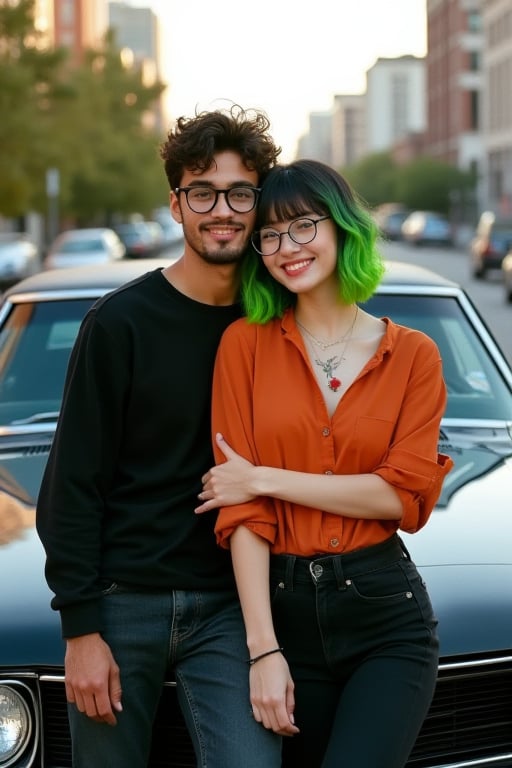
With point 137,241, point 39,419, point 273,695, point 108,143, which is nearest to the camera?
point 273,695

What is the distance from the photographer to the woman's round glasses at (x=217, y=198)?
114 inches

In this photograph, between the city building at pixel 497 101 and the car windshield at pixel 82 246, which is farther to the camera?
the city building at pixel 497 101

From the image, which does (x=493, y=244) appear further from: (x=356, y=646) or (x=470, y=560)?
(x=356, y=646)

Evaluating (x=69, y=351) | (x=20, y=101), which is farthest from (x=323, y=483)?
(x=20, y=101)

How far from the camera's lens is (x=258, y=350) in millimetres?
2791

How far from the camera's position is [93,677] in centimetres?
264

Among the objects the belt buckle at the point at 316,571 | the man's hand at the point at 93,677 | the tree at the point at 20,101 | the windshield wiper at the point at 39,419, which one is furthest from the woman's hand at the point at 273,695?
the tree at the point at 20,101

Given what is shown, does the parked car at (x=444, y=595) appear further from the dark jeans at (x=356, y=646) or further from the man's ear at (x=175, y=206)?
the man's ear at (x=175, y=206)

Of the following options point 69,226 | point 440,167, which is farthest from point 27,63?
point 440,167

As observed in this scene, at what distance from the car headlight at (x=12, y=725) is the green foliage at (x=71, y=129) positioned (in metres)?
30.4

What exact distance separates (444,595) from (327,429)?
605 mm

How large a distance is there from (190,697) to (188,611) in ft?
0.58

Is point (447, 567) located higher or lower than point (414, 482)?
lower

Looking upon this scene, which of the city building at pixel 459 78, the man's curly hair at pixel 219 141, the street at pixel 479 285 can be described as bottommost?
the street at pixel 479 285
